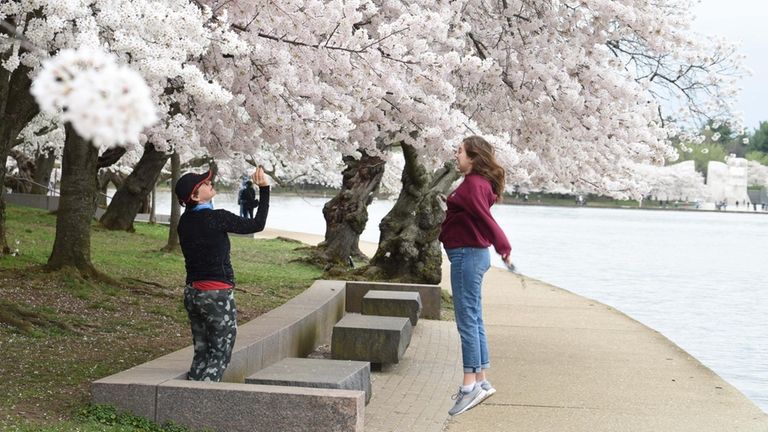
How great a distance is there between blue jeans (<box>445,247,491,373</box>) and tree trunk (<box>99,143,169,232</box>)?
18.7 meters

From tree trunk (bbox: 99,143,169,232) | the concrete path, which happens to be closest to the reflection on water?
the concrete path

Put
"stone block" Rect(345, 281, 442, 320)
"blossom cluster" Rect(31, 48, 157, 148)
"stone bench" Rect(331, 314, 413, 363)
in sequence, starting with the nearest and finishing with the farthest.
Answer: "blossom cluster" Rect(31, 48, 157, 148)
"stone bench" Rect(331, 314, 413, 363)
"stone block" Rect(345, 281, 442, 320)

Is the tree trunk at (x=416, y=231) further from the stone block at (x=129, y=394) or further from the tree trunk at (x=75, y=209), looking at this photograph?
the stone block at (x=129, y=394)

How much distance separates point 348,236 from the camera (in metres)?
24.8

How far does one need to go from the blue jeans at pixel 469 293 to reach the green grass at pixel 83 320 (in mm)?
2027

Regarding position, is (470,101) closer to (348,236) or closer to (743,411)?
(743,411)

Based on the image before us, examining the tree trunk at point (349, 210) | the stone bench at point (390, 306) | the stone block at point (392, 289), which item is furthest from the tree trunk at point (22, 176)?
the stone bench at point (390, 306)

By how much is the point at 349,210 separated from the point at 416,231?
20.1 ft

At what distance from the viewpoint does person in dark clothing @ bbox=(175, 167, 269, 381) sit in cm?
659

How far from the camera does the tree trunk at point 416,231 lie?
18000 mm

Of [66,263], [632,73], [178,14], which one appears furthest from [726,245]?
[178,14]

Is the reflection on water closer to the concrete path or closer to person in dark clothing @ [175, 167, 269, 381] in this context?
the concrete path

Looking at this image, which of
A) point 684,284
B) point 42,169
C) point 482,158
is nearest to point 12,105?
point 482,158

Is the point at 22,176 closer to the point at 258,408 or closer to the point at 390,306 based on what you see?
the point at 390,306
